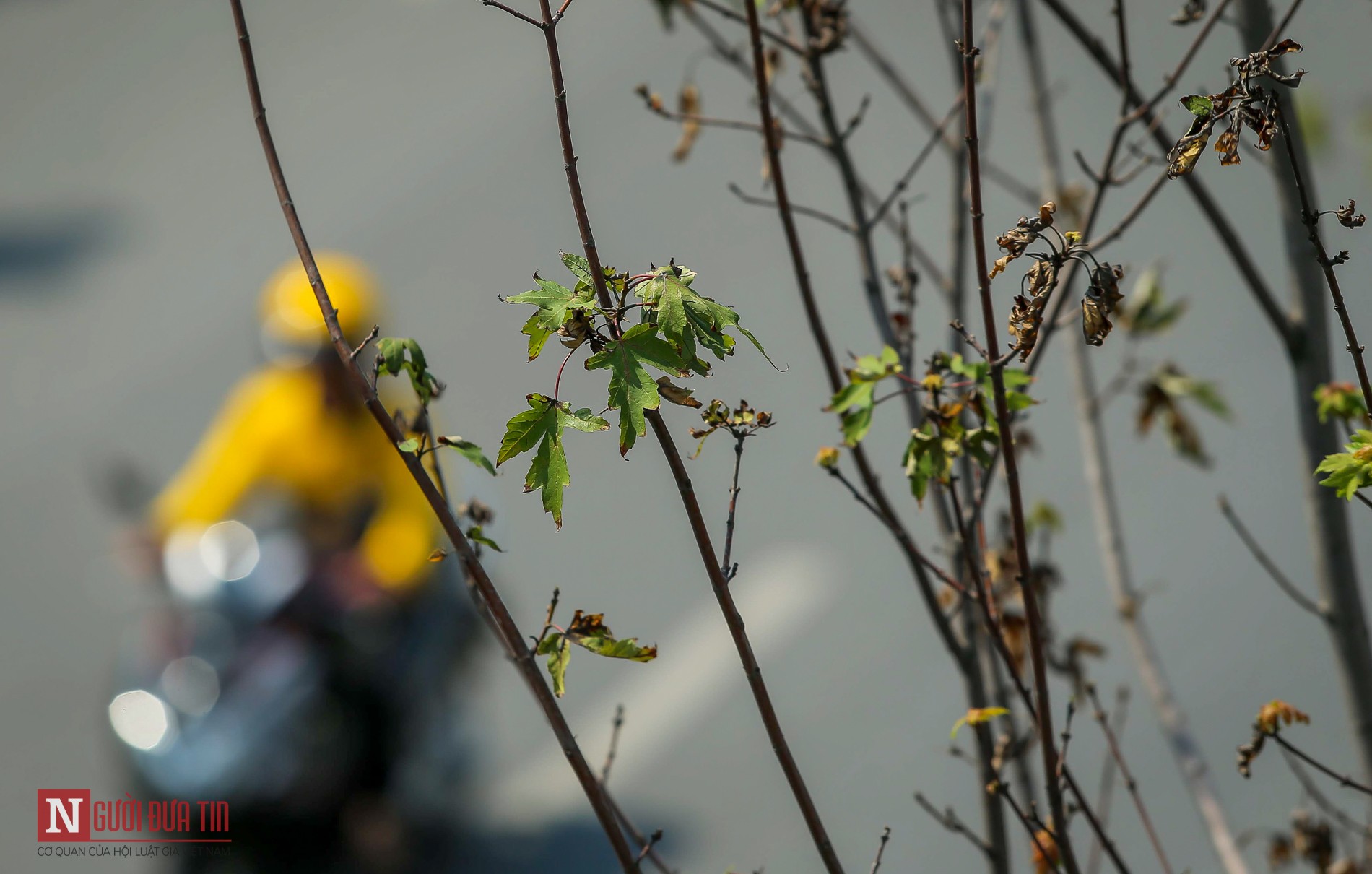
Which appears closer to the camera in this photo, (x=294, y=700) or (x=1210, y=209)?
(x=1210, y=209)

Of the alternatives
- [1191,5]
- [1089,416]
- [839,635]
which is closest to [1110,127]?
[839,635]

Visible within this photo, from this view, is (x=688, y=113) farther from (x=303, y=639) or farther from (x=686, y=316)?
(x=303, y=639)

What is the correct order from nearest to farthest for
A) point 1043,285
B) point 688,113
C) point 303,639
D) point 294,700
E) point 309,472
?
point 1043,285 → point 688,113 → point 294,700 → point 303,639 → point 309,472

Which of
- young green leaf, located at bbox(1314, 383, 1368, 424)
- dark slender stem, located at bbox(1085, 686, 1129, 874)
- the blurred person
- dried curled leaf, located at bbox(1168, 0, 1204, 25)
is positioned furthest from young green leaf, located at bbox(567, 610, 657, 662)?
the blurred person

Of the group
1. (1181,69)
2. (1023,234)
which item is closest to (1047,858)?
(1023,234)

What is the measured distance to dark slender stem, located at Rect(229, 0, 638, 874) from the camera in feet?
4.07

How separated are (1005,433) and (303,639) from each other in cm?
297

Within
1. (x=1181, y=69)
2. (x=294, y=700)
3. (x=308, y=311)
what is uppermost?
(x=308, y=311)

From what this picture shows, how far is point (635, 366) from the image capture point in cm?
119

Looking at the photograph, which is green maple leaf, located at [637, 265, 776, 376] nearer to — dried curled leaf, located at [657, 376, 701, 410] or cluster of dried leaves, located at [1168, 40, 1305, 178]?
dried curled leaf, located at [657, 376, 701, 410]

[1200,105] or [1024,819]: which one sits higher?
[1200,105]

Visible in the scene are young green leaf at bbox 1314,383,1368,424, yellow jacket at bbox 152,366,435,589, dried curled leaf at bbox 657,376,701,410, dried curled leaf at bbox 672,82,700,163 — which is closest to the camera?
dried curled leaf at bbox 657,376,701,410

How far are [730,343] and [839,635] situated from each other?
4.10 metres

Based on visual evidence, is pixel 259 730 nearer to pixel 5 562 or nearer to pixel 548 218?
pixel 5 562
